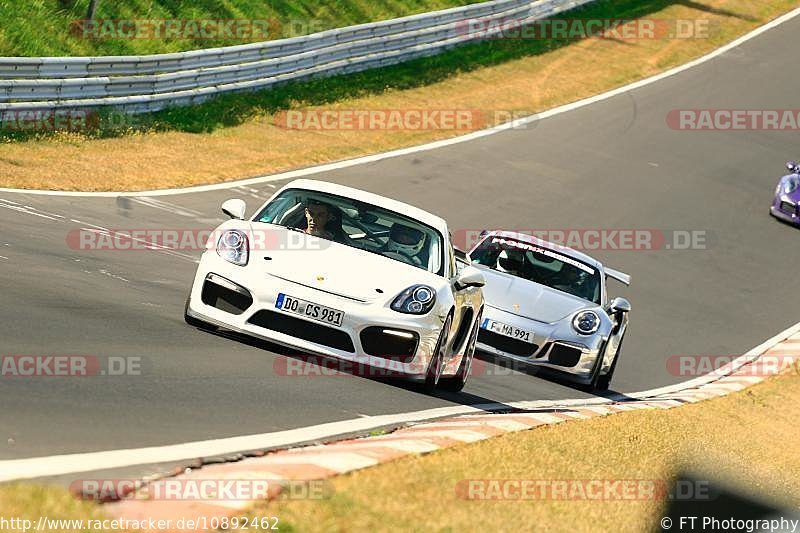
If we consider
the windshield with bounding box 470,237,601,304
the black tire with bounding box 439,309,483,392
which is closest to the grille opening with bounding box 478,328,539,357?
the windshield with bounding box 470,237,601,304

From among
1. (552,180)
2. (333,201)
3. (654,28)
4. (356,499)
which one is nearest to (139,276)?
(333,201)

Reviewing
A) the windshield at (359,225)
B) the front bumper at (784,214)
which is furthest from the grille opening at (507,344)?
the front bumper at (784,214)

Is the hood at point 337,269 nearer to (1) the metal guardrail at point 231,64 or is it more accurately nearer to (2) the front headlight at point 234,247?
(2) the front headlight at point 234,247

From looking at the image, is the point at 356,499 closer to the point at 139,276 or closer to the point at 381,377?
the point at 381,377

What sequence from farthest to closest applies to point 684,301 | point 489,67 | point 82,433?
point 489,67
point 684,301
point 82,433

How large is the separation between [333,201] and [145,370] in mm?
2578

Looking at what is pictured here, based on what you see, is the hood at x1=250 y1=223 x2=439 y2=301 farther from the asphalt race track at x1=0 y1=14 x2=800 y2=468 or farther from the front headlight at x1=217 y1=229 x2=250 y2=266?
the asphalt race track at x1=0 y1=14 x2=800 y2=468

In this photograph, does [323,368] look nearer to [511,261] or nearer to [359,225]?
[359,225]

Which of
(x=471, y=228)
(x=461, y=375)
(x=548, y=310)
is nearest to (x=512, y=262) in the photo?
(x=548, y=310)

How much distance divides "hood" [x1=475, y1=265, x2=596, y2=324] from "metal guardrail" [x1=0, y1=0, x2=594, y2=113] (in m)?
9.02

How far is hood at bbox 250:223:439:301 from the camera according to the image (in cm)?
884

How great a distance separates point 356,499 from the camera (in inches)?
219

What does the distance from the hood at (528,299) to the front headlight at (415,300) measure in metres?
3.32

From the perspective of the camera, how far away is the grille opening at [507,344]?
1227cm
